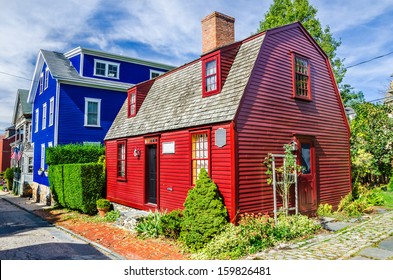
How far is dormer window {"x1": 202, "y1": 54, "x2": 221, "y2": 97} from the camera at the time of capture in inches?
404

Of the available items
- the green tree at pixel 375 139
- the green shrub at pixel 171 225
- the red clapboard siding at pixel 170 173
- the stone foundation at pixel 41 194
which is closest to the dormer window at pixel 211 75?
the red clapboard siding at pixel 170 173

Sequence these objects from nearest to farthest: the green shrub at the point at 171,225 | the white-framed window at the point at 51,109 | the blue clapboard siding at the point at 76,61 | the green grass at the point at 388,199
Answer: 1. the green shrub at the point at 171,225
2. the green grass at the point at 388,199
3. the white-framed window at the point at 51,109
4. the blue clapboard siding at the point at 76,61

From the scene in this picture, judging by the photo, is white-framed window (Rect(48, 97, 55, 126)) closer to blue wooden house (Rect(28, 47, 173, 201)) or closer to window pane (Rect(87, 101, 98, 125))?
blue wooden house (Rect(28, 47, 173, 201))

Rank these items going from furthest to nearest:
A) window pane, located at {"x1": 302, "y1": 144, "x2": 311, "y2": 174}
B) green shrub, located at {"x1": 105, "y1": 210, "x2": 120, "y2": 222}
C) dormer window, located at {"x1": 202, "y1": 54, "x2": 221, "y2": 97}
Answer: green shrub, located at {"x1": 105, "y1": 210, "x2": 120, "y2": 222} < window pane, located at {"x1": 302, "y1": 144, "x2": 311, "y2": 174} < dormer window, located at {"x1": 202, "y1": 54, "x2": 221, "y2": 97}

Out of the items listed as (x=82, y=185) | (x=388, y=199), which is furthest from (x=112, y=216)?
(x=388, y=199)

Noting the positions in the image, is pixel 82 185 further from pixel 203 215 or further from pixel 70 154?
pixel 203 215

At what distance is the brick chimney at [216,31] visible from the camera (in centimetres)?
1273

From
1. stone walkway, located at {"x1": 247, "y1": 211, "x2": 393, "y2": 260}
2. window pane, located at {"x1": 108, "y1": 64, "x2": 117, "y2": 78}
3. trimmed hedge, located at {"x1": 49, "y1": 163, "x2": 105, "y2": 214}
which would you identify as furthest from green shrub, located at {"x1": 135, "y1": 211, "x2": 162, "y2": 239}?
window pane, located at {"x1": 108, "y1": 64, "x2": 117, "y2": 78}

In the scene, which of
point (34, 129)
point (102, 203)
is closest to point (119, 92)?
point (34, 129)

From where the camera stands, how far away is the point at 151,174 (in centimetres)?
1284

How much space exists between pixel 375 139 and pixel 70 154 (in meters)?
18.8

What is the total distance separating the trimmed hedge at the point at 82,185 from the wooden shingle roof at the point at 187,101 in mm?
2081

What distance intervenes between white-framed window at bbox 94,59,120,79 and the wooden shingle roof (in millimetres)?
7948

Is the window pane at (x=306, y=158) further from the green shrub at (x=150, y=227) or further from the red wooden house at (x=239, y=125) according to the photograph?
the green shrub at (x=150, y=227)
